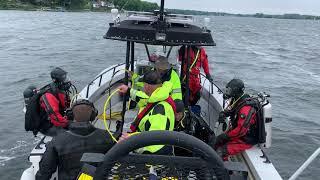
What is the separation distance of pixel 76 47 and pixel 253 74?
1157 centimetres

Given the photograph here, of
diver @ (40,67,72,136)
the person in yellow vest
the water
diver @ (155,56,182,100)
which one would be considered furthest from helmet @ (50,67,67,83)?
the water

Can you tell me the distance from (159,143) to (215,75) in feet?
59.5

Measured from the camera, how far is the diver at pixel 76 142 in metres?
3.09

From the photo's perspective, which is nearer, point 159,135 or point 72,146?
point 159,135

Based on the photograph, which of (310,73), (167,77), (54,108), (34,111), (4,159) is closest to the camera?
(167,77)

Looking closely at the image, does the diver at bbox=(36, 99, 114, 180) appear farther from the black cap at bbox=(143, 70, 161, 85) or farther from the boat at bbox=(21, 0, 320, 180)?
the black cap at bbox=(143, 70, 161, 85)

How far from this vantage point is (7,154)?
8867mm

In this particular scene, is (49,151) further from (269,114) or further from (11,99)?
(11,99)

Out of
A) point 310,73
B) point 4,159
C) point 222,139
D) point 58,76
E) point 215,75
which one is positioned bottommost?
point 310,73

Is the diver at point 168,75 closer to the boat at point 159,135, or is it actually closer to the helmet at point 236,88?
the boat at point 159,135

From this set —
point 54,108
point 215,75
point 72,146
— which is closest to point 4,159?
point 54,108

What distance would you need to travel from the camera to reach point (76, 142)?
122 inches

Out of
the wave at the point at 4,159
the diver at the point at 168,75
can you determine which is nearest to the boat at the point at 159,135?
the diver at the point at 168,75

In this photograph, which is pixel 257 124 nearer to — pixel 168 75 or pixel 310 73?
pixel 168 75
